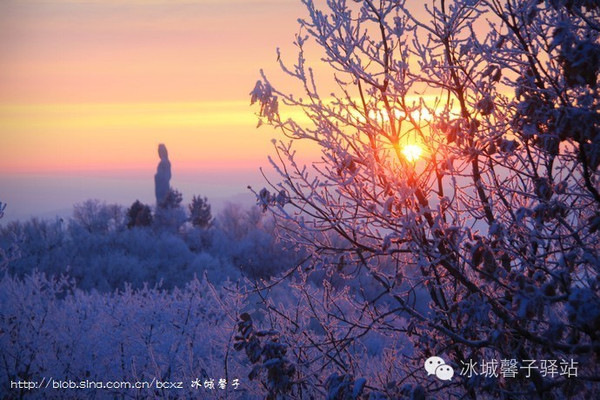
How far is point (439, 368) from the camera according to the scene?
4.21m

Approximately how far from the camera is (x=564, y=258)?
3158mm

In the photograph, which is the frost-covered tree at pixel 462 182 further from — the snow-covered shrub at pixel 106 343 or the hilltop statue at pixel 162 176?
the hilltop statue at pixel 162 176

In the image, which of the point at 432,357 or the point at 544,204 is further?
the point at 432,357

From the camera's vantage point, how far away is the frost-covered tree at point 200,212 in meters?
48.2

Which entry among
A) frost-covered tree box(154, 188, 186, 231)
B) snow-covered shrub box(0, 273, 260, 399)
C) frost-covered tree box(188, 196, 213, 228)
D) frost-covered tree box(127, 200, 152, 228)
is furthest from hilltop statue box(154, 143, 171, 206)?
snow-covered shrub box(0, 273, 260, 399)

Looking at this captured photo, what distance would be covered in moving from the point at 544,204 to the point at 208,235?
3502cm

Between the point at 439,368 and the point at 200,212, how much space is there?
149 feet

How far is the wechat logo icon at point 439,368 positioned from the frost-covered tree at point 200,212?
4384cm

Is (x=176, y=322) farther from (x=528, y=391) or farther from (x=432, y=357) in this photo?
(x=528, y=391)

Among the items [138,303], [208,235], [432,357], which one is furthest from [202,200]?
[432,357]

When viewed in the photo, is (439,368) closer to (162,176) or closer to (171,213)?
(171,213)

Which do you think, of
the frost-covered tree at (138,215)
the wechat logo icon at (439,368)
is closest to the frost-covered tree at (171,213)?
the frost-covered tree at (138,215)

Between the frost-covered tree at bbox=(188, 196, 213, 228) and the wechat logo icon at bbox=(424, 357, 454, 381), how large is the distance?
4384 cm

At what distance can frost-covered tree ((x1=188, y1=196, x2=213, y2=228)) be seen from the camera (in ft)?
158
